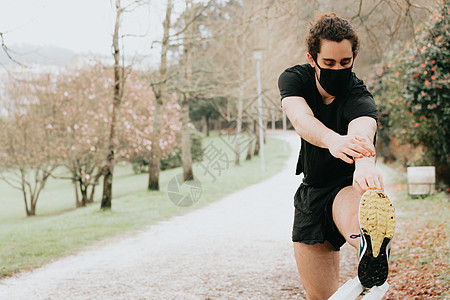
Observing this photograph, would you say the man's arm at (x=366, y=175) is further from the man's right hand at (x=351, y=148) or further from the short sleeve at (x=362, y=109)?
the short sleeve at (x=362, y=109)

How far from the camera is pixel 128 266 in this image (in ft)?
21.4

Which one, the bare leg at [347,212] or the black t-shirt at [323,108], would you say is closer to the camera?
the bare leg at [347,212]

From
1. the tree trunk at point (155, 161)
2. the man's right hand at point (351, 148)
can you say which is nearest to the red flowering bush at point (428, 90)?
the tree trunk at point (155, 161)

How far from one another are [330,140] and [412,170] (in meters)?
10.4

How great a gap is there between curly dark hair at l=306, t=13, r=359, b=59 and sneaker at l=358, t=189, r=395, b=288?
810 mm

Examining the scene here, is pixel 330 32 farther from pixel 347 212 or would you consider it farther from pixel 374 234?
pixel 374 234

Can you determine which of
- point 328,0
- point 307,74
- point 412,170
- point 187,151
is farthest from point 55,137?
point 307,74

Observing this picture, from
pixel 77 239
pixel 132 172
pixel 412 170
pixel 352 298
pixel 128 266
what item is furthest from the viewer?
pixel 132 172

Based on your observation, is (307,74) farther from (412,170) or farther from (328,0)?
(328,0)

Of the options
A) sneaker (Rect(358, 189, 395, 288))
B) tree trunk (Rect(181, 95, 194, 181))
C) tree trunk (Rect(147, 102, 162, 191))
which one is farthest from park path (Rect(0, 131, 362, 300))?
tree trunk (Rect(181, 95, 194, 181))

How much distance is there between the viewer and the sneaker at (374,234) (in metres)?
1.70

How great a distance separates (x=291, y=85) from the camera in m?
2.32

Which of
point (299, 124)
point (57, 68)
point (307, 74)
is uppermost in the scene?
point (57, 68)

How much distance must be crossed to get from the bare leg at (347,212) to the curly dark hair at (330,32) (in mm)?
716
